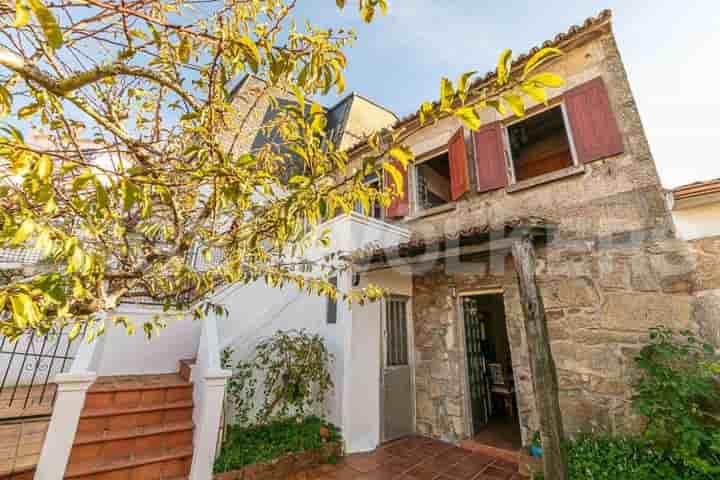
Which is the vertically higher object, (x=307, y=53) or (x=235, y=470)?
(x=307, y=53)

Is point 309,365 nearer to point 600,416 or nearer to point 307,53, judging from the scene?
point 600,416

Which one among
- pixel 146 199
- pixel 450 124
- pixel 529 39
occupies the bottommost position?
pixel 146 199

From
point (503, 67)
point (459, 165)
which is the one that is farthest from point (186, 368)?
point (459, 165)

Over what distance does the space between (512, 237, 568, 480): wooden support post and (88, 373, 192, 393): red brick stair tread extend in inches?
197

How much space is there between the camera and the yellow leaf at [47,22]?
799mm

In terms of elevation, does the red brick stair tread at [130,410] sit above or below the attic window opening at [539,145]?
below

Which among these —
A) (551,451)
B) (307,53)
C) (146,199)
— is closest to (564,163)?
(551,451)

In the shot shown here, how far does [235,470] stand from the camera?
12.4 feet

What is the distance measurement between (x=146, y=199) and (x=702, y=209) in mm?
5831

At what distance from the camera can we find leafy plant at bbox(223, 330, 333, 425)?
475cm

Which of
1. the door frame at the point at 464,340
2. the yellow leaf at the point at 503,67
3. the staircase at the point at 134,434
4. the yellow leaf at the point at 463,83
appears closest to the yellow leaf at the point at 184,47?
the yellow leaf at the point at 463,83

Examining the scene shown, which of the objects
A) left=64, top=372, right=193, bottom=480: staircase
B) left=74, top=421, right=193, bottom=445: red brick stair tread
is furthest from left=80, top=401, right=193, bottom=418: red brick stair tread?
left=74, top=421, right=193, bottom=445: red brick stair tread

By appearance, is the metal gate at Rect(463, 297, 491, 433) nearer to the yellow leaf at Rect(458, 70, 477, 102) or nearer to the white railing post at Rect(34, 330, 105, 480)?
the yellow leaf at Rect(458, 70, 477, 102)

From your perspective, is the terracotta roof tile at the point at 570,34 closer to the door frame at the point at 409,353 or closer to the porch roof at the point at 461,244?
the porch roof at the point at 461,244
